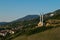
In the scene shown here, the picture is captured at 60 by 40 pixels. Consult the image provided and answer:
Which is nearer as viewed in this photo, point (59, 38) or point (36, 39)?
point (59, 38)

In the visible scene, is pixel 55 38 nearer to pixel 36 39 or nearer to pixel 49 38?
pixel 49 38

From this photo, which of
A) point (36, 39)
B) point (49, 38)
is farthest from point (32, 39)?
point (49, 38)

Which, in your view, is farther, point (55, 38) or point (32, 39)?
point (32, 39)

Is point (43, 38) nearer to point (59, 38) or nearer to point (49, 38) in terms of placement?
point (49, 38)

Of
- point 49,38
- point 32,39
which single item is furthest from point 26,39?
point 49,38

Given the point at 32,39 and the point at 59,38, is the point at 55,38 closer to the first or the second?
the point at 59,38

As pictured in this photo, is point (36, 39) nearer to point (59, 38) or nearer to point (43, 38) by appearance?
point (43, 38)

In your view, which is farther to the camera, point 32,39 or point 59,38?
point 32,39

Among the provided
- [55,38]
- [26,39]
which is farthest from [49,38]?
[26,39]
